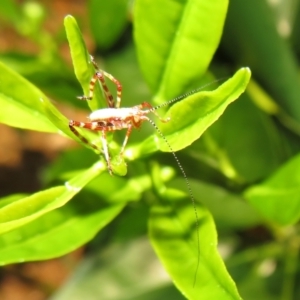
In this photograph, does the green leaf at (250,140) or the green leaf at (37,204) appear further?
the green leaf at (250,140)

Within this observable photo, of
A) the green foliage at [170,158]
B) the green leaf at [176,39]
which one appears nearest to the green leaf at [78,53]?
the green foliage at [170,158]

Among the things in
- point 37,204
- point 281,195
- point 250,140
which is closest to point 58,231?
point 37,204

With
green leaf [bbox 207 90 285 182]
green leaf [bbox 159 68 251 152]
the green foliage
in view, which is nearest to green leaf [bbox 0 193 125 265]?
the green foliage

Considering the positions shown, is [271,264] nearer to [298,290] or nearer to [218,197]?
[298,290]

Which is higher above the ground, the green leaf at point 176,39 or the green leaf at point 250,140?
the green leaf at point 176,39

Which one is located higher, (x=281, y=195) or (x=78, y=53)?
(x=78, y=53)

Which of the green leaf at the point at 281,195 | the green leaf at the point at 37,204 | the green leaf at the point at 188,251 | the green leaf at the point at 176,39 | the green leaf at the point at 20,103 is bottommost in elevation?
the green leaf at the point at 188,251

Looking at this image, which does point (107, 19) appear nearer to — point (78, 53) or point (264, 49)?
point (264, 49)

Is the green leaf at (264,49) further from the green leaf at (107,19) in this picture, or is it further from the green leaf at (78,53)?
the green leaf at (78,53)
